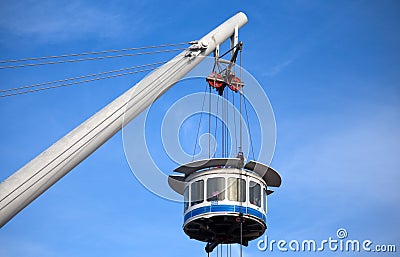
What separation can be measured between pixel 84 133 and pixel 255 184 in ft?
Answer: 70.9

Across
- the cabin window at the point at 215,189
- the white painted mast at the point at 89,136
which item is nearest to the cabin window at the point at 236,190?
the cabin window at the point at 215,189

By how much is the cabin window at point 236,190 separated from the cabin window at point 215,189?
524mm

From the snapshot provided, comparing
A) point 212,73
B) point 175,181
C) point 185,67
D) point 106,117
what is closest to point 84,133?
point 106,117

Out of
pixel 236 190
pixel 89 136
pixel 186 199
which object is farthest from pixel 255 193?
pixel 89 136

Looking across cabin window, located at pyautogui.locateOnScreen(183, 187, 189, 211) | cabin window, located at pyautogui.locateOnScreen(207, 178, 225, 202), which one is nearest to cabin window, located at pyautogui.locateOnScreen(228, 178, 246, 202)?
cabin window, located at pyautogui.locateOnScreen(207, 178, 225, 202)

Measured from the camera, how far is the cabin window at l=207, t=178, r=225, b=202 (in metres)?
59.5

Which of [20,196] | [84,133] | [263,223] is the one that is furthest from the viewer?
[263,223]

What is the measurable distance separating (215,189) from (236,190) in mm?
1576

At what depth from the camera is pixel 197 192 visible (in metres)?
60.8

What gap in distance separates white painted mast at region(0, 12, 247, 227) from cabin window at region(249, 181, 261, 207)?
13.5m

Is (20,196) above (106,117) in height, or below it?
below

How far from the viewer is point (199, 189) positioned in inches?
2389

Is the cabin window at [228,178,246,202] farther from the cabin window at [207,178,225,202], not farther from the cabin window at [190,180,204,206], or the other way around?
the cabin window at [190,180,204,206]

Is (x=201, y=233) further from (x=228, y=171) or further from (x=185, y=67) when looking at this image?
(x=185, y=67)
